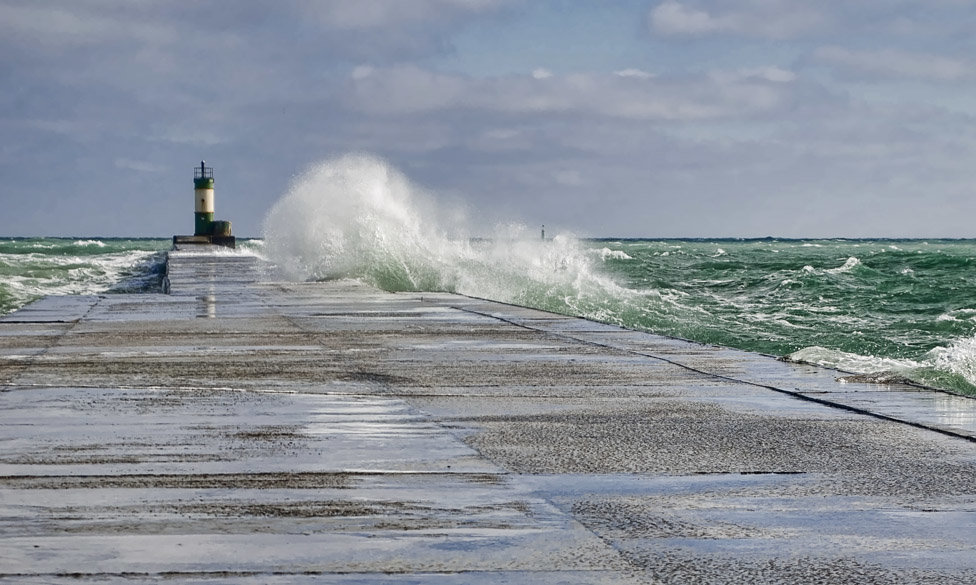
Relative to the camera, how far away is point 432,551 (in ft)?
9.44

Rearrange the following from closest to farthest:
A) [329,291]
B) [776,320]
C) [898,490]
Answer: [898,490]
[329,291]
[776,320]

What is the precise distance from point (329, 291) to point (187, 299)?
7.96 ft

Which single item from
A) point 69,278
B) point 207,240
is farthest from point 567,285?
point 207,240

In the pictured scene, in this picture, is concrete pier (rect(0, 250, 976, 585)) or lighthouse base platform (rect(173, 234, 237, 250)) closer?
concrete pier (rect(0, 250, 976, 585))

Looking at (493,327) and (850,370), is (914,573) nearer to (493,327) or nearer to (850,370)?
(850,370)

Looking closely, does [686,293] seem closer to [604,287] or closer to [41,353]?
[604,287]

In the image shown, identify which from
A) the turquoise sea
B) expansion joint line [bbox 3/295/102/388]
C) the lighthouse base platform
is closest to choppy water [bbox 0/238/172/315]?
the turquoise sea

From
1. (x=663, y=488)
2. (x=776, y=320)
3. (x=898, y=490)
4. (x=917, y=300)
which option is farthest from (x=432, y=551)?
(x=917, y=300)

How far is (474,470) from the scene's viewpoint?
3.84 m

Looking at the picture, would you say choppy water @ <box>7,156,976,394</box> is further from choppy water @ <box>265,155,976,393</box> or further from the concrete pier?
the concrete pier

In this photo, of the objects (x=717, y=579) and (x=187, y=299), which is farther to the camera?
(x=187, y=299)

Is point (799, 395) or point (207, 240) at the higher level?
point (207, 240)

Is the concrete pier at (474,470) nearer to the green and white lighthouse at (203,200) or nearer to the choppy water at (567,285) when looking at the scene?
the choppy water at (567,285)

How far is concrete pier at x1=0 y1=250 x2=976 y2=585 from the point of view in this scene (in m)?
2.80
